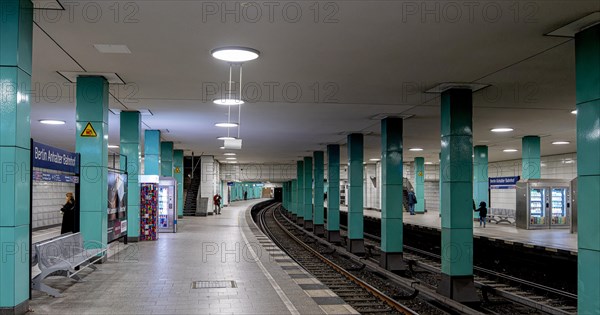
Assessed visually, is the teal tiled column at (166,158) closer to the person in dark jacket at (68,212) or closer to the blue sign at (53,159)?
the person in dark jacket at (68,212)

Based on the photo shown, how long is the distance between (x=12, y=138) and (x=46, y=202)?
2165cm

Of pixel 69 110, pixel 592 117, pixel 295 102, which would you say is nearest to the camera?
pixel 592 117

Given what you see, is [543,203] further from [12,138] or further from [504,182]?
[12,138]

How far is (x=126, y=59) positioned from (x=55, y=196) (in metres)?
20.9

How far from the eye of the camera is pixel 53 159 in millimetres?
8602

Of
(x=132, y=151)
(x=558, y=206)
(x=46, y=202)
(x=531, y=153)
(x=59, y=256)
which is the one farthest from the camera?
(x=46, y=202)

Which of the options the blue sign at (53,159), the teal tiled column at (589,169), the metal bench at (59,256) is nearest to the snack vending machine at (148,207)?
the metal bench at (59,256)

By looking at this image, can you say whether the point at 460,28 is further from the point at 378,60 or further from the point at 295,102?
the point at 295,102

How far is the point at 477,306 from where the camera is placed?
39.5 feet

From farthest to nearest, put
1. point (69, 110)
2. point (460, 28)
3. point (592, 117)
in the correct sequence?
point (69, 110) < point (460, 28) < point (592, 117)

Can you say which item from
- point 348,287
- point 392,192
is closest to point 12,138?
point 348,287

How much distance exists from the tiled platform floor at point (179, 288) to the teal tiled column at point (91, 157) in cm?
92

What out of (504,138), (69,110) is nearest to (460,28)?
(69,110)

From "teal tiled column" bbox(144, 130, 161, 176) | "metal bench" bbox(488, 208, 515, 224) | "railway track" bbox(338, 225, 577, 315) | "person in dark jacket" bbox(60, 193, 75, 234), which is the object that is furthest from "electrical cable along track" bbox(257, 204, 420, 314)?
"metal bench" bbox(488, 208, 515, 224)
